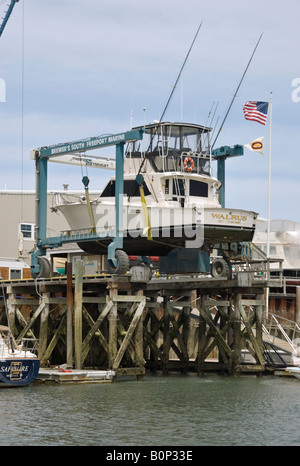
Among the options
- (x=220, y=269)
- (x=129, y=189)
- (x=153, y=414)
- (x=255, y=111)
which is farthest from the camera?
(x=255, y=111)

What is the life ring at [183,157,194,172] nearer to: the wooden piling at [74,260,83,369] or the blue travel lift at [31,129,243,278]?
the blue travel lift at [31,129,243,278]

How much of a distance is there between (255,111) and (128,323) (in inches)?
626

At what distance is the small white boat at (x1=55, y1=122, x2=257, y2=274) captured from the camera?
43031mm

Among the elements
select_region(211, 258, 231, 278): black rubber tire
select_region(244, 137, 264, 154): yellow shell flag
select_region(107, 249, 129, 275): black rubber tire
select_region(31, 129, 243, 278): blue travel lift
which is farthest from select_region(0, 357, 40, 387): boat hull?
select_region(244, 137, 264, 154): yellow shell flag

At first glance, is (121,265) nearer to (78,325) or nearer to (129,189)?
(78,325)

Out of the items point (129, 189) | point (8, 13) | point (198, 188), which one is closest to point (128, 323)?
point (129, 189)

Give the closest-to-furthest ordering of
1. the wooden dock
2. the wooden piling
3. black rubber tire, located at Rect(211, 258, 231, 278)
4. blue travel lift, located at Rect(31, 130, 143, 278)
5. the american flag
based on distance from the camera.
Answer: the wooden piling
the wooden dock
blue travel lift, located at Rect(31, 130, 143, 278)
black rubber tire, located at Rect(211, 258, 231, 278)
the american flag

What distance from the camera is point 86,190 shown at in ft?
150

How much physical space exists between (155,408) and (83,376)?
23.4 feet

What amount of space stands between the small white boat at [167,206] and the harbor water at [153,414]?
22.8ft

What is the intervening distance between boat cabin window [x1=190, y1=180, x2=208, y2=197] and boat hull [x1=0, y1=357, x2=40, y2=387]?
519 inches

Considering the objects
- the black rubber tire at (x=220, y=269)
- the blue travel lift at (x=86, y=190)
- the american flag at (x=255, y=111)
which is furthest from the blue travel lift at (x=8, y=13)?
the black rubber tire at (x=220, y=269)

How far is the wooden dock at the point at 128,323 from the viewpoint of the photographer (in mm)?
41594

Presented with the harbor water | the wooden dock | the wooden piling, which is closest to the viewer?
the harbor water
